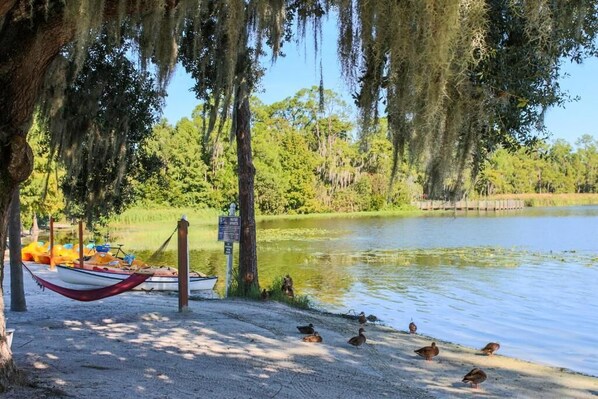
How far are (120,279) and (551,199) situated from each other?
211 feet

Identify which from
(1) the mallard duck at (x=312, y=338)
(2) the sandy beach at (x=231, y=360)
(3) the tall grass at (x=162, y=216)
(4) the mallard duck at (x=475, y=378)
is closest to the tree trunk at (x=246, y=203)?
(2) the sandy beach at (x=231, y=360)

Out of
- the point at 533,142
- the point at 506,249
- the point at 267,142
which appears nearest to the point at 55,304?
the point at 533,142

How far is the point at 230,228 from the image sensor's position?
28.6 feet

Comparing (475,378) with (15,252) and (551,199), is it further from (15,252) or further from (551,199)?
(551,199)

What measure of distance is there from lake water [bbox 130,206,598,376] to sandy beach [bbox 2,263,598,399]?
1495 mm

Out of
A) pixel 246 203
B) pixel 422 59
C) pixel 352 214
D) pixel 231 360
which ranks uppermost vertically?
pixel 422 59

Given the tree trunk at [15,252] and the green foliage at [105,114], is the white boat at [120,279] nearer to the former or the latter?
the green foliage at [105,114]

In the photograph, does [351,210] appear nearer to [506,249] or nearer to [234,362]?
[506,249]

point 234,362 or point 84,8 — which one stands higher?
point 84,8

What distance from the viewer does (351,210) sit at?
178 ft

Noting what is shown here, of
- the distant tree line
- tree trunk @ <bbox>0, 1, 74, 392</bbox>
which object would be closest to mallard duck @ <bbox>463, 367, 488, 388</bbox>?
tree trunk @ <bbox>0, 1, 74, 392</bbox>

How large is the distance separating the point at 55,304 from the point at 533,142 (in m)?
6.45

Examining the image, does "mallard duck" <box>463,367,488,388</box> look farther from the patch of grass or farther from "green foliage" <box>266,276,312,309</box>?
the patch of grass

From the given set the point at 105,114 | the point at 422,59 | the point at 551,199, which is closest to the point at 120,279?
the point at 105,114
